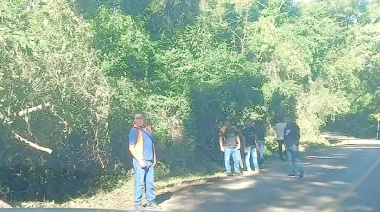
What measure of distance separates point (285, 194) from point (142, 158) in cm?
386

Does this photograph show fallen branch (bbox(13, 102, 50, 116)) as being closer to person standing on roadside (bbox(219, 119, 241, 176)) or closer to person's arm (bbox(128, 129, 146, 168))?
person's arm (bbox(128, 129, 146, 168))

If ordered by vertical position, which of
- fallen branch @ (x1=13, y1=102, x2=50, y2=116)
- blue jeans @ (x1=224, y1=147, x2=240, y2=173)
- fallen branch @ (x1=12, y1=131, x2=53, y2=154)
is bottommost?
blue jeans @ (x1=224, y1=147, x2=240, y2=173)

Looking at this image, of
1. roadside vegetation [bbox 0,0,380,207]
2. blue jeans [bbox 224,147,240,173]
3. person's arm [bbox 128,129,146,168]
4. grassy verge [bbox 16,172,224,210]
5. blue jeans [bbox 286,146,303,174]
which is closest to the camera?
person's arm [bbox 128,129,146,168]

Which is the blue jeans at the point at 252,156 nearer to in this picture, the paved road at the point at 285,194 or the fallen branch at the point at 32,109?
the paved road at the point at 285,194

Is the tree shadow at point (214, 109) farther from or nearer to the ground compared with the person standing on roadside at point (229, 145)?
farther from the ground

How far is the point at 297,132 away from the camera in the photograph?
1702 centimetres

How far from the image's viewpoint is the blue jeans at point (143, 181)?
11.6 meters

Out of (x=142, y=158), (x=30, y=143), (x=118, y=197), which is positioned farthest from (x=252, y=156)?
(x=142, y=158)

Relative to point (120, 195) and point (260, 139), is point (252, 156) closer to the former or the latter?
point (260, 139)

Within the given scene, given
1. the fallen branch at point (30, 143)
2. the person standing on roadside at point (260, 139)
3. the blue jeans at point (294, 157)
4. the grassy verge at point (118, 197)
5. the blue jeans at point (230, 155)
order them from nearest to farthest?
the grassy verge at point (118, 197) → the fallen branch at point (30, 143) → the blue jeans at point (294, 157) → the blue jeans at point (230, 155) → the person standing on roadside at point (260, 139)

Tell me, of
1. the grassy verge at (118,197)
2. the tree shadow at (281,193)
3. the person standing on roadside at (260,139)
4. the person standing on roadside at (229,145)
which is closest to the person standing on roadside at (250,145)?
the tree shadow at (281,193)

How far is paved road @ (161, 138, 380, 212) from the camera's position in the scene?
39.5 feet

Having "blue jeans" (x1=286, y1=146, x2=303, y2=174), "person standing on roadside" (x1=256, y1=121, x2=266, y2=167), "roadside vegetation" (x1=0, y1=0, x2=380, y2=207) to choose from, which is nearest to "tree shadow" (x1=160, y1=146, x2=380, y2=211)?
"blue jeans" (x1=286, y1=146, x2=303, y2=174)

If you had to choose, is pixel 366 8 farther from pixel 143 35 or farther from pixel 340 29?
pixel 143 35
